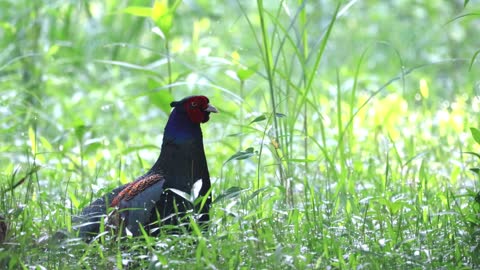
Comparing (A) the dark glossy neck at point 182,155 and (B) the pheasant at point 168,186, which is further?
(A) the dark glossy neck at point 182,155

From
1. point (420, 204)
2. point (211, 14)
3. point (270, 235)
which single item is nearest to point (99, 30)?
point (211, 14)

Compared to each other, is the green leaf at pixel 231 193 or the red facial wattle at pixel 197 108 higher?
the red facial wattle at pixel 197 108

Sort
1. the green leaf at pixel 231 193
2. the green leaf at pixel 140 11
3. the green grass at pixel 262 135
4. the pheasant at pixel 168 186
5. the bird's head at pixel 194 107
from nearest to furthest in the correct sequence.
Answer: the green grass at pixel 262 135 < the green leaf at pixel 231 193 < the pheasant at pixel 168 186 < the bird's head at pixel 194 107 < the green leaf at pixel 140 11

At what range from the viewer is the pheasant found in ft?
12.0

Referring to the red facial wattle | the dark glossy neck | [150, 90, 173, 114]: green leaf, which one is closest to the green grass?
[150, 90, 173, 114]: green leaf

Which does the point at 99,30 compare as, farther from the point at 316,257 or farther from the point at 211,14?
the point at 316,257

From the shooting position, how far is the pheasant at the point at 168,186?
12.0 ft

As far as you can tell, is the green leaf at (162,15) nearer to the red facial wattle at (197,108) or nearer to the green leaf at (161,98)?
the green leaf at (161,98)

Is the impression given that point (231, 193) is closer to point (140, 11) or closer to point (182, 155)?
point (182, 155)

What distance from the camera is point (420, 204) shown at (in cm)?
393

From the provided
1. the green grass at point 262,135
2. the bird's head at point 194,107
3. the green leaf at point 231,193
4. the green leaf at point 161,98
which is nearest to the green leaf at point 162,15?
the green grass at point 262,135

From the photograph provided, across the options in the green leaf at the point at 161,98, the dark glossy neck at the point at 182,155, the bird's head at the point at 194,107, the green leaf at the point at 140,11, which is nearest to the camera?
the dark glossy neck at the point at 182,155

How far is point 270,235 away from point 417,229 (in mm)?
678

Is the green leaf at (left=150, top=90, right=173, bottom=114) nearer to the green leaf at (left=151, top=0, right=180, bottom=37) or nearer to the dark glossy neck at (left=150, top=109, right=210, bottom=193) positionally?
the green leaf at (left=151, top=0, right=180, bottom=37)
